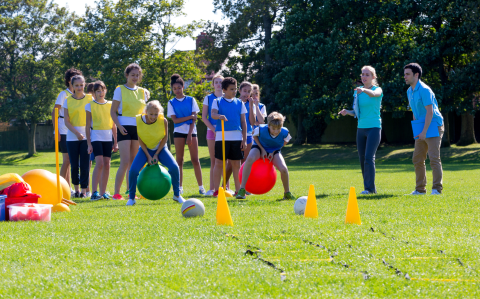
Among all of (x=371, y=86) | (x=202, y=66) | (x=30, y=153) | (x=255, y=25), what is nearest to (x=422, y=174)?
(x=371, y=86)

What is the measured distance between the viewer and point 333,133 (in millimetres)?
42438

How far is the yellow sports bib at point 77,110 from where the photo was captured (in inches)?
376

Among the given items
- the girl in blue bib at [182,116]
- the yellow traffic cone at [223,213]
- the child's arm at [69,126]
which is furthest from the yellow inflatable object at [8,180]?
the girl in blue bib at [182,116]

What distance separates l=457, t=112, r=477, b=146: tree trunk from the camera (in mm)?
32406

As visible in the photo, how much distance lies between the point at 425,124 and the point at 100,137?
18.8ft

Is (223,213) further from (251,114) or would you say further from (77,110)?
(77,110)

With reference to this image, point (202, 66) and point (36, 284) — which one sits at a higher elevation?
point (202, 66)

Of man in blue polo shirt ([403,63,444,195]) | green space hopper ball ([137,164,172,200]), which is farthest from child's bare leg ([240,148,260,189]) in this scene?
man in blue polo shirt ([403,63,444,195])

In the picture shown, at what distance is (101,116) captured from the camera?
929cm

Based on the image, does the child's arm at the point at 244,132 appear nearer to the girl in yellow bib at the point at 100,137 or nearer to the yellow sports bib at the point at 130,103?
the yellow sports bib at the point at 130,103

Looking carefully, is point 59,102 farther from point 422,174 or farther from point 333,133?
point 333,133

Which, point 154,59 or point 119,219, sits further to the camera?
point 154,59

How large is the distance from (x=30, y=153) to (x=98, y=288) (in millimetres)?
42857

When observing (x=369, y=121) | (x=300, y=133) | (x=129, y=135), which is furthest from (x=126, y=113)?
(x=300, y=133)
